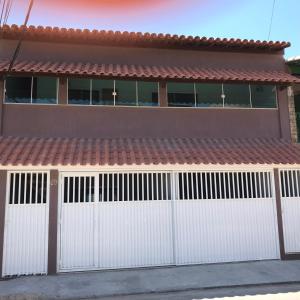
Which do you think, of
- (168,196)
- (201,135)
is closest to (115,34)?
(201,135)

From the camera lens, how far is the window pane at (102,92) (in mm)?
9539

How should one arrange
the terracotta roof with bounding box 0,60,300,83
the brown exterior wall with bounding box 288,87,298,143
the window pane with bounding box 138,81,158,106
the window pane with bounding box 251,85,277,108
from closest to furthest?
the terracotta roof with bounding box 0,60,300,83 → the window pane with bounding box 138,81,158,106 → the window pane with bounding box 251,85,277,108 → the brown exterior wall with bounding box 288,87,298,143

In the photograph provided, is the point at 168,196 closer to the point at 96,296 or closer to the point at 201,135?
the point at 201,135

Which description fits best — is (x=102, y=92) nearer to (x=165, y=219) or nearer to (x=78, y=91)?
(x=78, y=91)

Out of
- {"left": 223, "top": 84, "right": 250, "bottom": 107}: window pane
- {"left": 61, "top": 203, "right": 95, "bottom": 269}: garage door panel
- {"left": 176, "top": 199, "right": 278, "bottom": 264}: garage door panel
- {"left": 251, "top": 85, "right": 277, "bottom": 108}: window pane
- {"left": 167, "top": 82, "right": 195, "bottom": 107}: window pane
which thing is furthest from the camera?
{"left": 251, "top": 85, "right": 277, "bottom": 108}: window pane

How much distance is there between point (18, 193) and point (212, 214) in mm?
4903

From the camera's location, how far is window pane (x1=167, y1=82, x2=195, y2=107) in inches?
391

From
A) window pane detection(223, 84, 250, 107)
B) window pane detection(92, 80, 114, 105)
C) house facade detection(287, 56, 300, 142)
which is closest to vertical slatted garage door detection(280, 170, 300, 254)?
house facade detection(287, 56, 300, 142)

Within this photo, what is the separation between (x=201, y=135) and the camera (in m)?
9.80

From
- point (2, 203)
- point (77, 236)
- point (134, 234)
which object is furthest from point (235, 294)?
point (2, 203)

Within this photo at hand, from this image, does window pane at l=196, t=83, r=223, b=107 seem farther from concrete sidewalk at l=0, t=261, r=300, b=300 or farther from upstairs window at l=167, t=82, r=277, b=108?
concrete sidewalk at l=0, t=261, r=300, b=300

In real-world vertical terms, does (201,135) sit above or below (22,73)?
below

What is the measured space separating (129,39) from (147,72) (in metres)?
1.40

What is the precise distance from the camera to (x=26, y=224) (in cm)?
806
